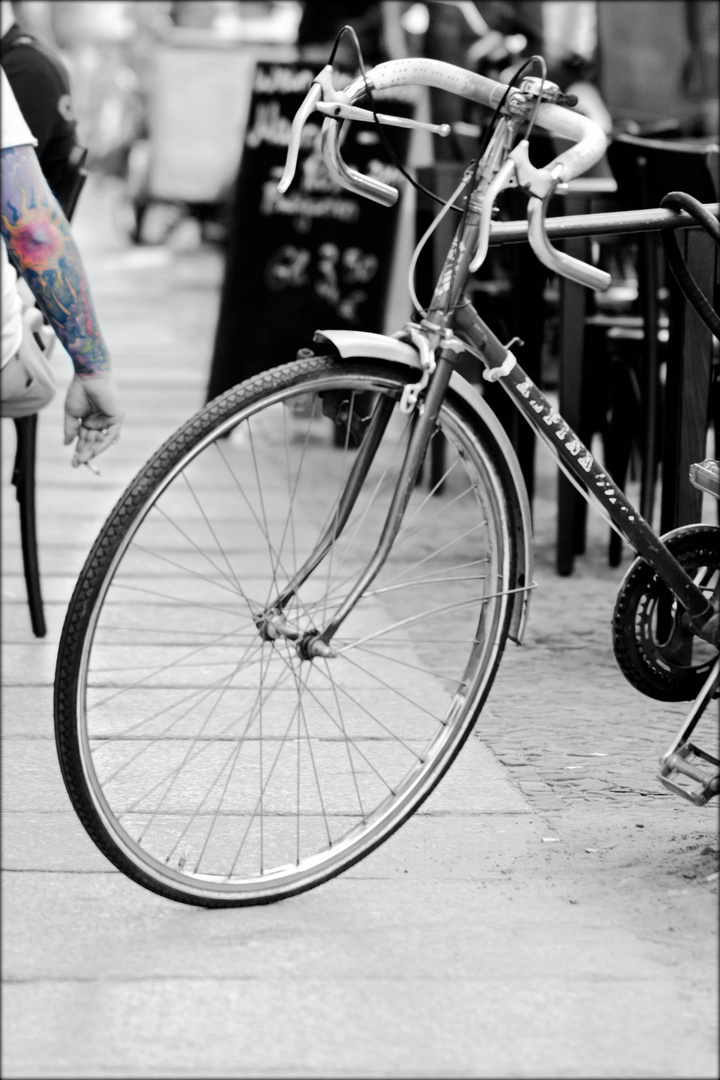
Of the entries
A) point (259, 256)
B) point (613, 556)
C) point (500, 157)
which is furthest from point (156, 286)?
point (500, 157)

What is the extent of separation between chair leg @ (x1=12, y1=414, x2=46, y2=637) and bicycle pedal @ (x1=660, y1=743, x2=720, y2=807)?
175cm

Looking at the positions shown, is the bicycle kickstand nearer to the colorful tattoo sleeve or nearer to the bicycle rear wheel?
the bicycle rear wheel

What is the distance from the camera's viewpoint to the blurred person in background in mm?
2432

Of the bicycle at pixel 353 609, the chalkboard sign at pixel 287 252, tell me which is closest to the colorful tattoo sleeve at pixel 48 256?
the bicycle at pixel 353 609

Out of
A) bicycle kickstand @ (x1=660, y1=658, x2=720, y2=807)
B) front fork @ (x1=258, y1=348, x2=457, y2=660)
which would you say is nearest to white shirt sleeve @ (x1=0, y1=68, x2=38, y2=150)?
front fork @ (x1=258, y1=348, x2=457, y2=660)

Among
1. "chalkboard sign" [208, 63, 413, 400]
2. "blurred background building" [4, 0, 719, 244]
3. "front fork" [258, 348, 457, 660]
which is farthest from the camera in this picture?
"blurred background building" [4, 0, 719, 244]

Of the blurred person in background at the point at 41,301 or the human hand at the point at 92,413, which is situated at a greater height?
the blurred person in background at the point at 41,301

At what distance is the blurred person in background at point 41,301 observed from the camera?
95.7 inches

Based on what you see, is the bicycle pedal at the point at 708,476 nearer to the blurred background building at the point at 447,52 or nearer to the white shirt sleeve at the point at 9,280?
the white shirt sleeve at the point at 9,280

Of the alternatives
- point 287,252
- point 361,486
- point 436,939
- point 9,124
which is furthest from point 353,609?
point 287,252

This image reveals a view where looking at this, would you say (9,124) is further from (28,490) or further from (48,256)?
(28,490)

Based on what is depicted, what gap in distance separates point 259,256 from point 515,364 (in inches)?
167

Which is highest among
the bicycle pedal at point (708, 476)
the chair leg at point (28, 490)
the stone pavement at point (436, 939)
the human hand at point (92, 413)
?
the human hand at point (92, 413)

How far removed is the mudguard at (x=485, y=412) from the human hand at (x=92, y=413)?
0.40 meters
